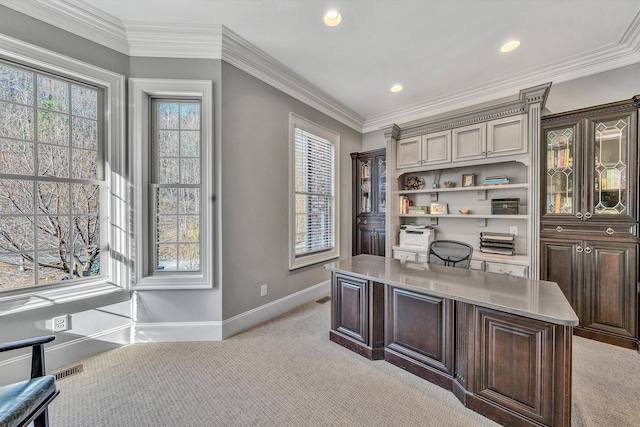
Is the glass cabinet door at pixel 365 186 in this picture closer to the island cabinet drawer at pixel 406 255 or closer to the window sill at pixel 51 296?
the island cabinet drawer at pixel 406 255

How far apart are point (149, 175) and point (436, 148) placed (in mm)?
3568

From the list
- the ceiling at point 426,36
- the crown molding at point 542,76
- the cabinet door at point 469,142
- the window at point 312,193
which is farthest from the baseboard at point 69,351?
the crown molding at point 542,76

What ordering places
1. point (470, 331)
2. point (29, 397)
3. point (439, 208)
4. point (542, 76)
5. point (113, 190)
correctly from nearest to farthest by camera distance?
point (29, 397) → point (470, 331) → point (113, 190) → point (542, 76) → point (439, 208)

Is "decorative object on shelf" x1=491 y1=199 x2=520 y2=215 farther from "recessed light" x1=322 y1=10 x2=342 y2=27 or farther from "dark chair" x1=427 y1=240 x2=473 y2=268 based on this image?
"recessed light" x1=322 y1=10 x2=342 y2=27

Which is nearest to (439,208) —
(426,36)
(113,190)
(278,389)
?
(426,36)

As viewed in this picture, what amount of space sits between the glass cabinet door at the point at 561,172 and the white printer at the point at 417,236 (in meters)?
1.30

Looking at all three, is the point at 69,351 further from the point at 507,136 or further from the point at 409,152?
the point at 507,136

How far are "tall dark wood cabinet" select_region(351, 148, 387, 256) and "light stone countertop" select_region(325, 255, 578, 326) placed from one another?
1765 mm

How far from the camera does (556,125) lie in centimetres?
266

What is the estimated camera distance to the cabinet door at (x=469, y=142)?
121 inches

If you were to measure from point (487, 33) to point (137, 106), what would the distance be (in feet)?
11.4

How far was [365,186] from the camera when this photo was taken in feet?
14.5

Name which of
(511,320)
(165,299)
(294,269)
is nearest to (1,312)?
(165,299)

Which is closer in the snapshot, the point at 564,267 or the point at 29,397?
the point at 29,397
